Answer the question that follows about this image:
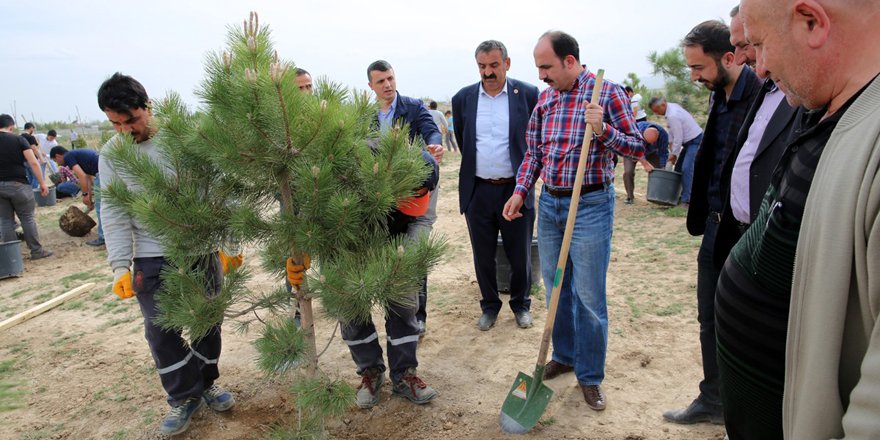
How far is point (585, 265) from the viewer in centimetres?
271

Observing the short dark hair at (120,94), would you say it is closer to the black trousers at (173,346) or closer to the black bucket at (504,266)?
the black trousers at (173,346)

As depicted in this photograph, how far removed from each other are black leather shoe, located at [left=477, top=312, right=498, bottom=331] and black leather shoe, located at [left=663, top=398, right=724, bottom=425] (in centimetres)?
154

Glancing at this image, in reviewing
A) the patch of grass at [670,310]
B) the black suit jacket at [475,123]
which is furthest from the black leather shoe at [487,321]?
the patch of grass at [670,310]

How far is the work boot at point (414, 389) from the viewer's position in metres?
2.93

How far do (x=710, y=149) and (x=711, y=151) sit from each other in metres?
0.01

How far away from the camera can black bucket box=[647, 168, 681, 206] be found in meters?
6.95

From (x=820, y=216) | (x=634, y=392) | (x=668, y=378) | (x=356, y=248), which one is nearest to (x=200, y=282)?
(x=356, y=248)

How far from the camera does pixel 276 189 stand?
2.10m

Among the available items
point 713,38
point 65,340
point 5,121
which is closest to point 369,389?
point 713,38

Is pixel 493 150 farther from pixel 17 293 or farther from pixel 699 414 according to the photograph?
pixel 17 293

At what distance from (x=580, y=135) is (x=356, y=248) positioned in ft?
4.38

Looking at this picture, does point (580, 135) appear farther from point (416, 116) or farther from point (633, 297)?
point (633, 297)

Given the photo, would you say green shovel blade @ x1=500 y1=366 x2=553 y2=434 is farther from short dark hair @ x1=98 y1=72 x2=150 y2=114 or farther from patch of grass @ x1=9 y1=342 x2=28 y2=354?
patch of grass @ x1=9 y1=342 x2=28 y2=354

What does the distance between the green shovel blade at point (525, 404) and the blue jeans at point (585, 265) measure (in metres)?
0.32
